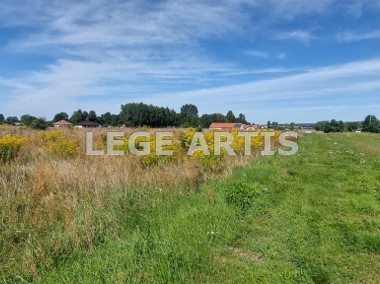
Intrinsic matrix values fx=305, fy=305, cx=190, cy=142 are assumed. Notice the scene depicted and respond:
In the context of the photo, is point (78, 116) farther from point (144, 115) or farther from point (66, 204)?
point (66, 204)

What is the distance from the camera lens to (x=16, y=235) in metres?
3.78

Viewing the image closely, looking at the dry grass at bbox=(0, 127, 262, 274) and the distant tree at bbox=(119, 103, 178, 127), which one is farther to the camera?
the distant tree at bbox=(119, 103, 178, 127)

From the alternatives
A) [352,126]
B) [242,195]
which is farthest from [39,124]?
[352,126]


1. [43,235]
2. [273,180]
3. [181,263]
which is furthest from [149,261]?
[273,180]

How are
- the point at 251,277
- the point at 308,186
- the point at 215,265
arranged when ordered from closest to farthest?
the point at 251,277
the point at 215,265
the point at 308,186

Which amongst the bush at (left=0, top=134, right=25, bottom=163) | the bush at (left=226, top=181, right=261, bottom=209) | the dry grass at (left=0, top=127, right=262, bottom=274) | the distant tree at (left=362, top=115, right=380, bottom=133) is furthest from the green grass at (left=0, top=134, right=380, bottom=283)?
the distant tree at (left=362, top=115, right=380, bottom=133)

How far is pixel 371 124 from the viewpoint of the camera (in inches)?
2950

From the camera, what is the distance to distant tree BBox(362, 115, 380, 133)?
72875 millimetres

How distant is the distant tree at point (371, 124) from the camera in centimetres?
7288

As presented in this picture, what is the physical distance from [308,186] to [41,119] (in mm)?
30198

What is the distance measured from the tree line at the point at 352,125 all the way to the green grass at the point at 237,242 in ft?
260

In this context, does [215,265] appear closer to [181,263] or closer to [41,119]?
[181,263]

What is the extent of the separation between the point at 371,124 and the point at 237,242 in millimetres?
83665

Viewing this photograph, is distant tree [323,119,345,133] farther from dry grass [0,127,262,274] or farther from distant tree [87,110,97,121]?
dry grass [0,127,262,274]
